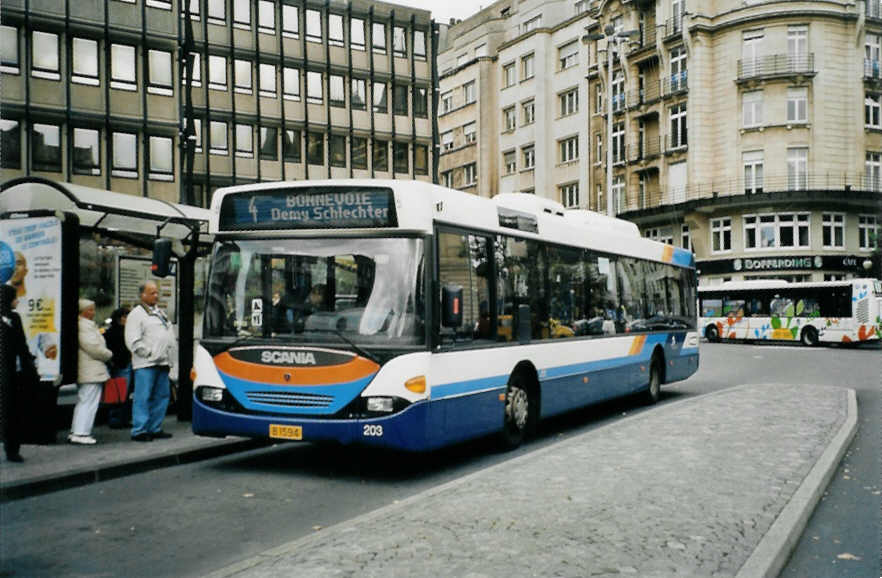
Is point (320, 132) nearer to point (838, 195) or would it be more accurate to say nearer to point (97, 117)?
point (97, 117)

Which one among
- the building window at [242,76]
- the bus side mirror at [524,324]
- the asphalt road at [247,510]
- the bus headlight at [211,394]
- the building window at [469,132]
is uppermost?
the building window at [469,132]

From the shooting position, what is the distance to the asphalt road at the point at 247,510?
5863 millimetres

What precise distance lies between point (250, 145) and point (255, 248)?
39.0m

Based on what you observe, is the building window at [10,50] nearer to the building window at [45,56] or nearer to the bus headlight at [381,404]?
the building window at [45,56]

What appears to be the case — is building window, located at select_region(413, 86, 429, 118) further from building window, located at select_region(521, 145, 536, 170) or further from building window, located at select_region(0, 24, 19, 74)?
building window, located at select_region(0, 24, 19, 74)

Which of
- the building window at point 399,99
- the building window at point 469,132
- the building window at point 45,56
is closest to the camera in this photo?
the building window at point 45,56

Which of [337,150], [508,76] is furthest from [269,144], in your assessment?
[508,76]

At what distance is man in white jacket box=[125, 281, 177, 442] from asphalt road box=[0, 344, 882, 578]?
118 centimetres

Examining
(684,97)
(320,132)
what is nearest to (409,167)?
(320,132)

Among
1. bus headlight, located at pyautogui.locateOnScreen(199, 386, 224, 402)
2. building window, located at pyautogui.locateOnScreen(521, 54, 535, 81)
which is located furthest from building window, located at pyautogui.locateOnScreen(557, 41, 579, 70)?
bus headlight, located at pyautogui.locateOnScreen(199, 386, 224, 402)

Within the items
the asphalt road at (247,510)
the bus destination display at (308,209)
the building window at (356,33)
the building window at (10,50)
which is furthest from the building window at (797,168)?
the bus destination display at (308,209)

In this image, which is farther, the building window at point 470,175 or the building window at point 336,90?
the building window at point 470,175

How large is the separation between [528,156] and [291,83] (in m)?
21.7

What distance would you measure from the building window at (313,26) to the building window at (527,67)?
19.6 m
